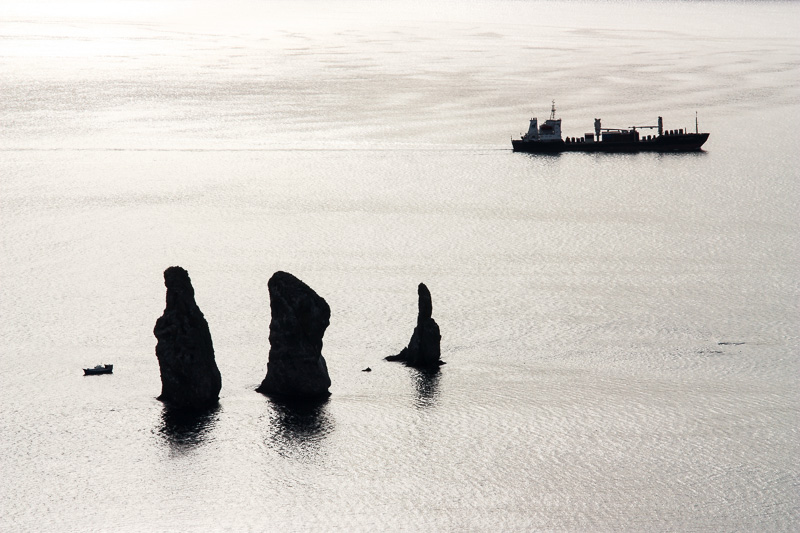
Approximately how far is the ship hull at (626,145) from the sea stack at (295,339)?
102 metres

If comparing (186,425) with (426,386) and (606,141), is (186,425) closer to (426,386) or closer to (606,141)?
(426,386)

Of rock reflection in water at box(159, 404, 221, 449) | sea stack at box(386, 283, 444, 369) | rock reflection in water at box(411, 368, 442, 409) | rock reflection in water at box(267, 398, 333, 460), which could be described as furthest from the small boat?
rock reflection in water at box(411, 368, 442, 409)

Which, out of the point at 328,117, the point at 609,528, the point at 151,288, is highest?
the point at 328,117

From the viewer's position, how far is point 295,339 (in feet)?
207

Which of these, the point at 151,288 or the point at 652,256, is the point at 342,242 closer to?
the point at 151,288

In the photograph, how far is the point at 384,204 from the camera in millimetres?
Result: 126500

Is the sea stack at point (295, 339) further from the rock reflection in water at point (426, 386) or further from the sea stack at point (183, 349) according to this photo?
the rock reflection in water at point (426, 386)

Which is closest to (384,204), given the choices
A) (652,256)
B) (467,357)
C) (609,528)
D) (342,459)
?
(652,256)

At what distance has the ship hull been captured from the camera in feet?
534

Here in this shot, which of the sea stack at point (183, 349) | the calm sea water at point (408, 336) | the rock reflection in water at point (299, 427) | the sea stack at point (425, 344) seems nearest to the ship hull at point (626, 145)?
the calm sea water at point (408, 336)

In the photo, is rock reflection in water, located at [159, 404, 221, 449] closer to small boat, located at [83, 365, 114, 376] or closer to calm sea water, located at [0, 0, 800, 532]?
calm sea water, located at [0, 0, 800, 532]

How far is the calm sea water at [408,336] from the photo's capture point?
172 feet

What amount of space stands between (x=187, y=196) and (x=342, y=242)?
103ft

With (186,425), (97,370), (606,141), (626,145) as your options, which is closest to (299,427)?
(186,425)
